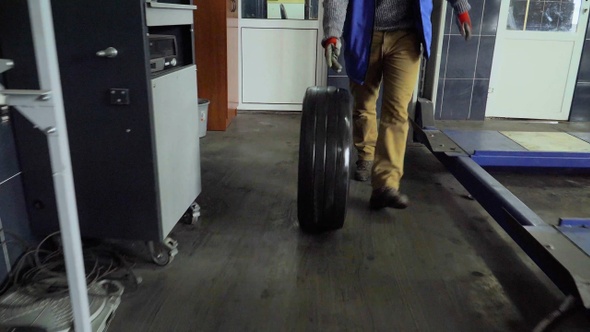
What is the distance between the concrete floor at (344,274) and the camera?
143 centimetres

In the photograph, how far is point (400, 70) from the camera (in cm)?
223

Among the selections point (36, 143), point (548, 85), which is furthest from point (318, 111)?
point (548, 85)

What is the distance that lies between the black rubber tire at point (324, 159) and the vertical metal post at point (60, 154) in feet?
3.17

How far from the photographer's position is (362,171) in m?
2.72

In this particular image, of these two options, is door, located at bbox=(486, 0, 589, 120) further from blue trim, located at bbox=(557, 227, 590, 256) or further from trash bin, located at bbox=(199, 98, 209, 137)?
blue trim, located at bbox=(557, 227, 590, 256)

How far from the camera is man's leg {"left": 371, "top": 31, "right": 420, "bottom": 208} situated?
2225 mm

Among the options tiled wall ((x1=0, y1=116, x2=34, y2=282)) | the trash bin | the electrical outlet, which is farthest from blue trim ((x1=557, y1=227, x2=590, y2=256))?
the trash bin

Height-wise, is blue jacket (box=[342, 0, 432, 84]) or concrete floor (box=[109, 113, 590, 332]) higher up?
blue jacket (box=[342, 0, 432, 84])

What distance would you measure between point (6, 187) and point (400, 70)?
5.56ft

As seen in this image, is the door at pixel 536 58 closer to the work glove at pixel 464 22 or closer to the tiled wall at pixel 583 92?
the tiled wall at pixel 583 92

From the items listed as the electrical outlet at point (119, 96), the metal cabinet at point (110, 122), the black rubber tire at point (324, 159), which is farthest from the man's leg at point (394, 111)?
the electrical outlet at point (119, 96)

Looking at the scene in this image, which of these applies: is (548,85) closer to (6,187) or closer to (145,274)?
(145,274)

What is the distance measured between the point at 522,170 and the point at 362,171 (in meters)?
1.09

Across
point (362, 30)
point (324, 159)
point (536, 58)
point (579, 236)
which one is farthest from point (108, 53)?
point (536, 58)
